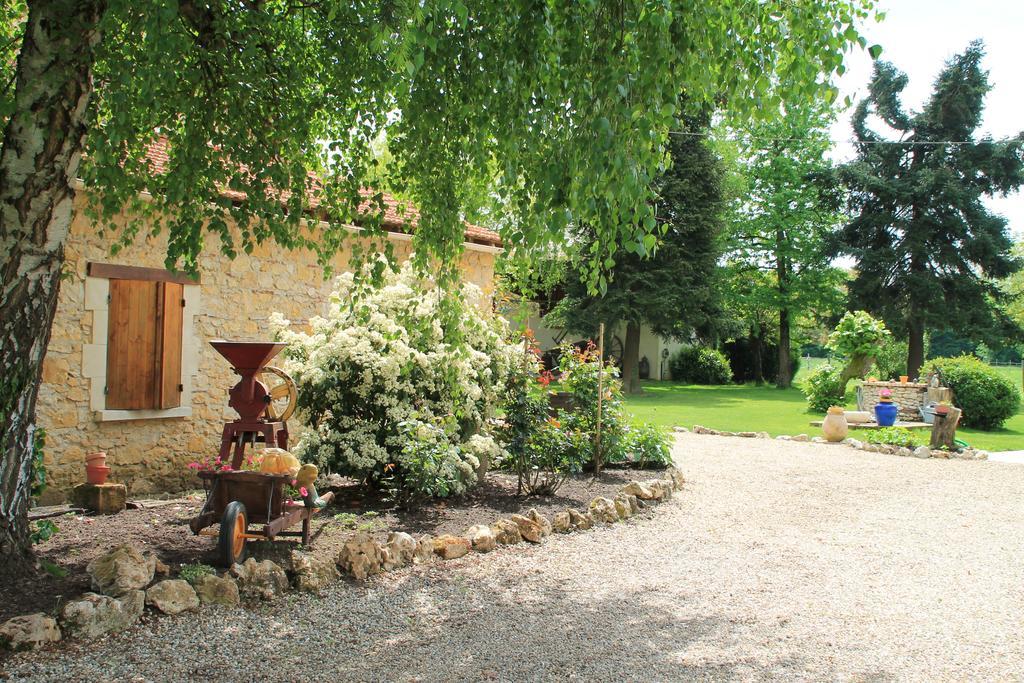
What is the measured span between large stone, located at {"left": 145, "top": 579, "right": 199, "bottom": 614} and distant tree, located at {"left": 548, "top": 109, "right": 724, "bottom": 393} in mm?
20054

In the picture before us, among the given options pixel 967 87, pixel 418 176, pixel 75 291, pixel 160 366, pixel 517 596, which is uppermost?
pixel 967 87

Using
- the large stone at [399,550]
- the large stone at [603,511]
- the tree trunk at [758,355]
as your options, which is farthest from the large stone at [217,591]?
the tree trunk at [758,355]

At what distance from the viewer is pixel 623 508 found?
7430 millimetres

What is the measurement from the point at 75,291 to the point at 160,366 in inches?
42.2

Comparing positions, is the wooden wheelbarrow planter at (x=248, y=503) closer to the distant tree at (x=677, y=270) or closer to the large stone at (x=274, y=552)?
the large stone at (x=274, y=552)

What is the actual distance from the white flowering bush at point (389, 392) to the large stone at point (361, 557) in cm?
128

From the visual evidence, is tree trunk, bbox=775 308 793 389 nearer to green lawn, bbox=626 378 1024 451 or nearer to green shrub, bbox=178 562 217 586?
green lawn, bbox=626 378 1024 451

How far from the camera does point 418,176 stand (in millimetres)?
5383

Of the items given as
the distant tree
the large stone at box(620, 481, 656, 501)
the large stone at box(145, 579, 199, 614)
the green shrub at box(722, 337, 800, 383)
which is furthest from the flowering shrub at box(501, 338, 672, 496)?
the green shrub at box(722, 337, 800, 383)

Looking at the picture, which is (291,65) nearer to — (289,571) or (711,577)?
(289,571)

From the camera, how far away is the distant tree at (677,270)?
78.7 ft

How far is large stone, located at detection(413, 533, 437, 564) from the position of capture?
5.65m

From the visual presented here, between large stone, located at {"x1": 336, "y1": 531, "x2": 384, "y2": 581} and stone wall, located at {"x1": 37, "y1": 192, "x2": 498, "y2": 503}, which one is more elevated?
stone wall, located at {"x1": 37, "y1": 192, "x2": 498, "y2": 503}

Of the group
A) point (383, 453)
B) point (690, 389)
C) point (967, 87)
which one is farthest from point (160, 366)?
point (967, 87)
